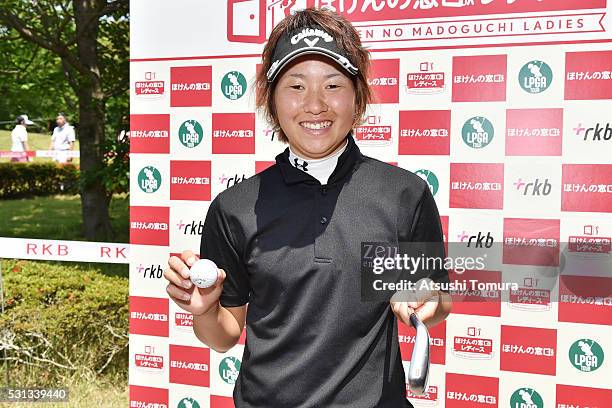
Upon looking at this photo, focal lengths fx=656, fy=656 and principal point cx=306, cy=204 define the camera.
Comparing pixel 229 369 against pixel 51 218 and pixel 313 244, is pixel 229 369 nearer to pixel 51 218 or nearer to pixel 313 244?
pixel 313 244

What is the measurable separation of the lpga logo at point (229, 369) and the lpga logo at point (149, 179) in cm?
93

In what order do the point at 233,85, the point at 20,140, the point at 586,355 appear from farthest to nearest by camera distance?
the point at 20,140
the point at 233,85
the point at 586,355

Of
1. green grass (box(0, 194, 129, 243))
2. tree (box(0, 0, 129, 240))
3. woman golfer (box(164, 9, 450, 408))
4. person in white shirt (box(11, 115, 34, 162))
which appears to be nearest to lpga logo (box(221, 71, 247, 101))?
woman golfer (box(164, 9, 450, 408))

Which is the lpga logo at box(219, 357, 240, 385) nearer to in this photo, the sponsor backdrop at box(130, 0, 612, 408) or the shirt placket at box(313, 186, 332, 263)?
the sponsor backdrop at box(130, 0, 612, 408)

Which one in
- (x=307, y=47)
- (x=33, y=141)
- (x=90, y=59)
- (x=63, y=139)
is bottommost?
(x=307, y=47)

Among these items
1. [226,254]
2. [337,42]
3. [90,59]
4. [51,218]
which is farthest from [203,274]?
[51,218]

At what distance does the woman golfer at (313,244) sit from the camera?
5.72ft

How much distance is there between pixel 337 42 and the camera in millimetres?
1865

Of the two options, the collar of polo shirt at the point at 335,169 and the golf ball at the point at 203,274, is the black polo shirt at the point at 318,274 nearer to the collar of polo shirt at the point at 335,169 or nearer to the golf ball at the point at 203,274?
the collar of polo shirt at the point at 335,169

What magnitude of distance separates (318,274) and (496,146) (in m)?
1.32

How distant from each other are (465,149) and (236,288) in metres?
1.31

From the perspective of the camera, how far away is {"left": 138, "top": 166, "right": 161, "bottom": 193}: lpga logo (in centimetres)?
333

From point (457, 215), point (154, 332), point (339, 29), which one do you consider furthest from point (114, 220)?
point (339, 29)

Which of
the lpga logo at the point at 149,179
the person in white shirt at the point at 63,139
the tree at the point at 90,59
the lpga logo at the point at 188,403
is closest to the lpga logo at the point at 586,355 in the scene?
the lpga logo at the point at 188,403
